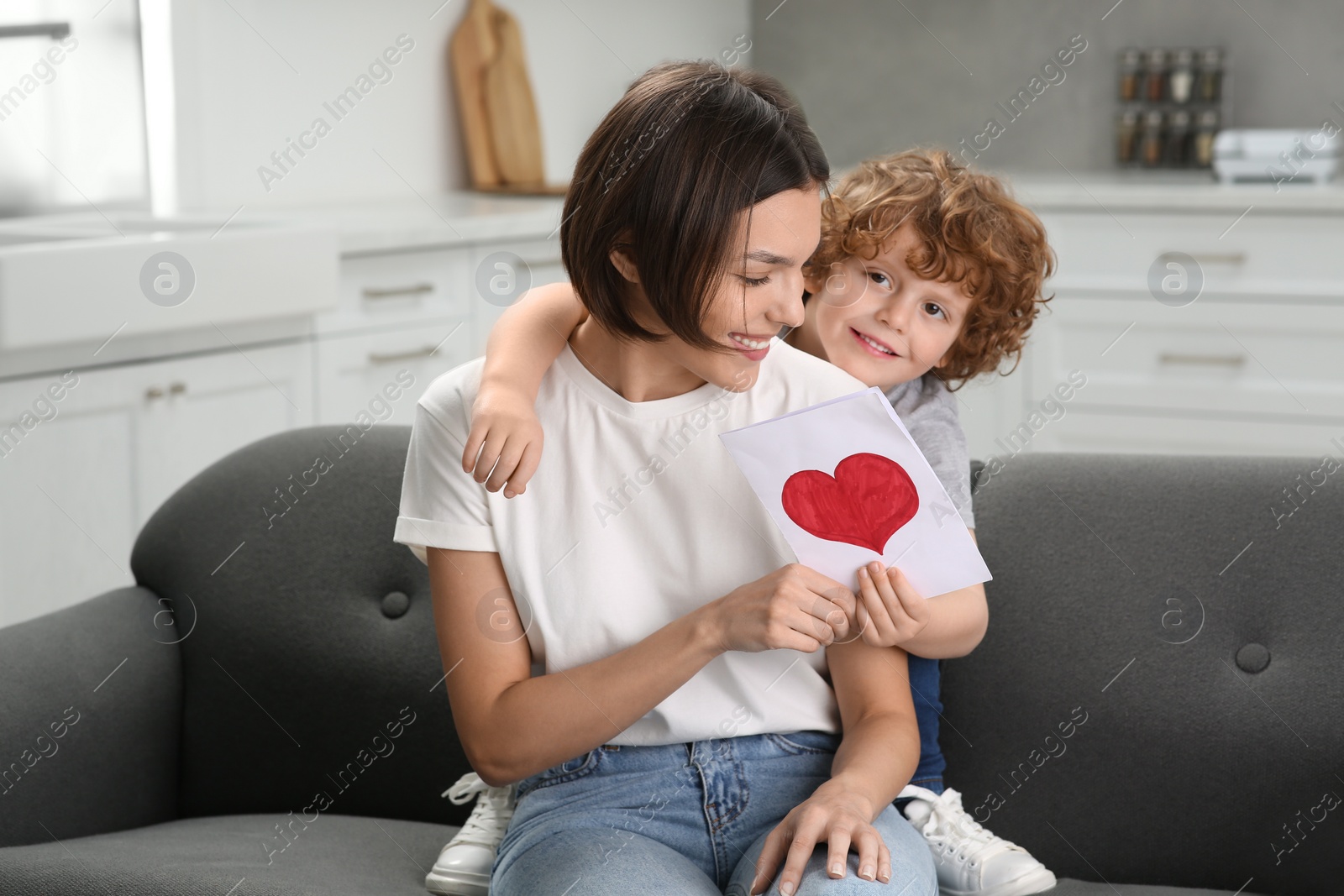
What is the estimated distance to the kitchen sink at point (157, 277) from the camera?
1.99 m

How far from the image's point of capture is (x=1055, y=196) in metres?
3.35

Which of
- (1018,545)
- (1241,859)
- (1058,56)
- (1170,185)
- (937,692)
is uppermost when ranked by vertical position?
A: (1058,56)

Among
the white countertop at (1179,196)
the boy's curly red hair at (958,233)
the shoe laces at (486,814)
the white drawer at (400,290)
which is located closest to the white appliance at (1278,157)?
the white countertop at (1179,196)

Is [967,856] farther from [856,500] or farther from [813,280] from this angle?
[813,280]

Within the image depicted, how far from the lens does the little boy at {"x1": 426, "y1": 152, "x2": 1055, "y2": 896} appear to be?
120 centimetres

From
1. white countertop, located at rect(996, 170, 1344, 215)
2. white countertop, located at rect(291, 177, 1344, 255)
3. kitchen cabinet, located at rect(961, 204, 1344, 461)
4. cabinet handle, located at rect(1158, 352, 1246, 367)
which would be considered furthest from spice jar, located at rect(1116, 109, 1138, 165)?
cabinet handle, located at rect(1158, 352, 1246, 367)

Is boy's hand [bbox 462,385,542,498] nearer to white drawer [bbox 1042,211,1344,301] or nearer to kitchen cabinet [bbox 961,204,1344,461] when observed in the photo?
kitchen cabinet [bbox 961,204,1344,461]

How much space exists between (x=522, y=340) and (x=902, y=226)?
37 cm

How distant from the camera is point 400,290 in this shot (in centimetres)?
269

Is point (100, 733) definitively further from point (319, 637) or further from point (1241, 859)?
point (1241, 859)

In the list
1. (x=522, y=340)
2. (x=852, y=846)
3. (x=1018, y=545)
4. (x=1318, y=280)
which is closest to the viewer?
(x=852, y=846)

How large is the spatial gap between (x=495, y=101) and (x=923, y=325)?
243 centimetres

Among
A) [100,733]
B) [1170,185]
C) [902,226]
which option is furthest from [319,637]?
[1170,185]

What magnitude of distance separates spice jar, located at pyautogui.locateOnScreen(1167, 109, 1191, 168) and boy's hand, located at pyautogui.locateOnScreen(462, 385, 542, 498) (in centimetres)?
333
